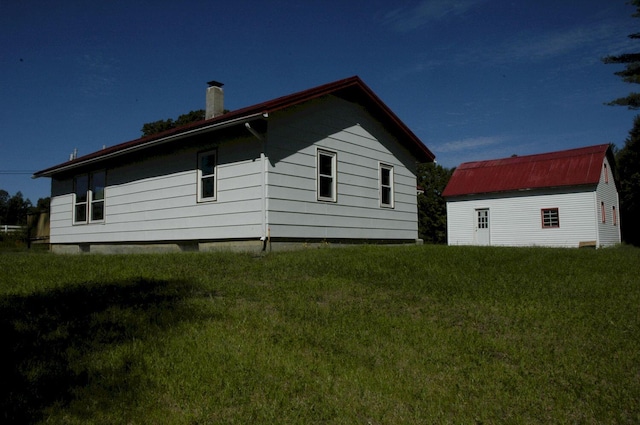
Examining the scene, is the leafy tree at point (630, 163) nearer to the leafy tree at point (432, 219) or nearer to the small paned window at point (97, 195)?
the leafy tree at point (432, 219)

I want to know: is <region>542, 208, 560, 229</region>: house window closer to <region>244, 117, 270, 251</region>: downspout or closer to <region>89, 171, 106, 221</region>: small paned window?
<region>244, 117, 270, 251</region>: downspout

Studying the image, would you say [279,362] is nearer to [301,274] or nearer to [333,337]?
[333,337]

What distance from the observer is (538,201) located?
26500 mm

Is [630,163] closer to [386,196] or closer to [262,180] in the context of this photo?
[386,196]

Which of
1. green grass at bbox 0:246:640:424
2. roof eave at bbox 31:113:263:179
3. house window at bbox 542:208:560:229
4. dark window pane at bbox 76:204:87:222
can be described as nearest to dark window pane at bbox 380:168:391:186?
roof eave at bbox 31:113:263:179

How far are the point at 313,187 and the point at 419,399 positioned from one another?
946 cm

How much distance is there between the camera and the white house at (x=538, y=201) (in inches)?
977

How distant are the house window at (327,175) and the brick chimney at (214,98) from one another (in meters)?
4.10

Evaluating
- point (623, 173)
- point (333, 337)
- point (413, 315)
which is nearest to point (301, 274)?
point (413, 315)

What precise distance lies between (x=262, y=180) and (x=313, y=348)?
294 inches

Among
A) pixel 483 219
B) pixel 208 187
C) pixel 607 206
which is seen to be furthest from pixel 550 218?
pixel 208 187

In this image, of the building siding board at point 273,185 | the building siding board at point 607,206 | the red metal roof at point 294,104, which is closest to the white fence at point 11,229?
the red metal roof at point 294,104

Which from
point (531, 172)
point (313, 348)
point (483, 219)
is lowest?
point (313, 348)

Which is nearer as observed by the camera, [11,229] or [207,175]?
[207,175]
